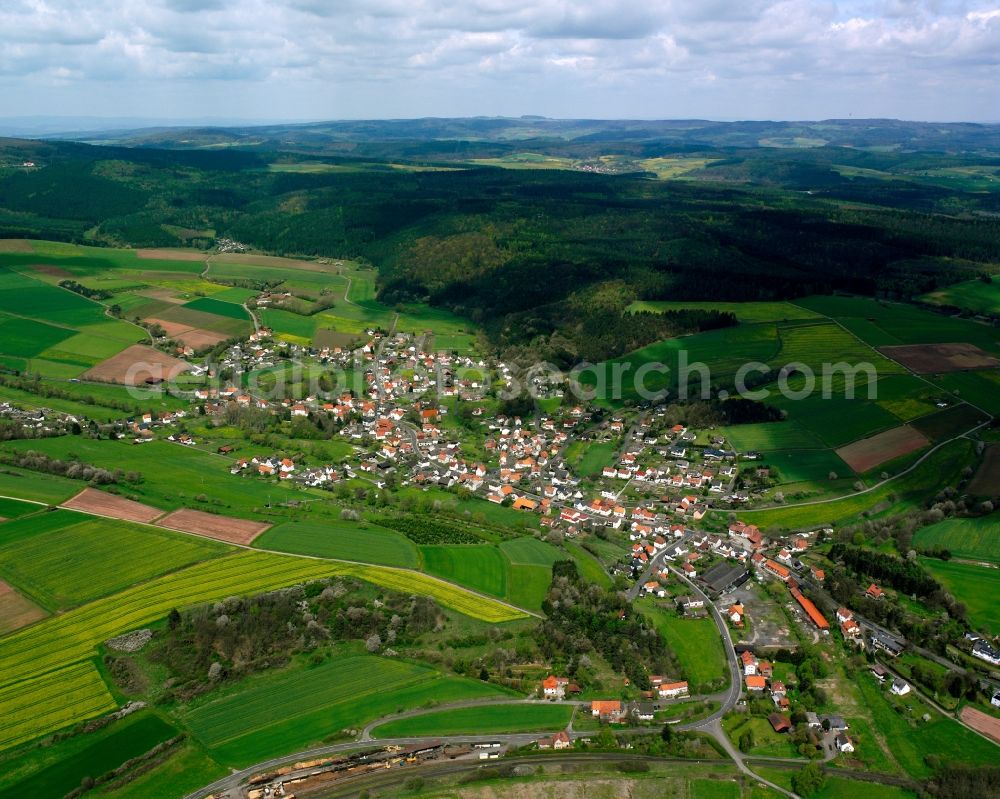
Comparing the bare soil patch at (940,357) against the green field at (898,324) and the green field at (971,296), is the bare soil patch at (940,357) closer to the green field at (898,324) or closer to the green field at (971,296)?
the green field at (898,324)

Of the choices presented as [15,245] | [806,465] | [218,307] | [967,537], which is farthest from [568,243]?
[15,245]

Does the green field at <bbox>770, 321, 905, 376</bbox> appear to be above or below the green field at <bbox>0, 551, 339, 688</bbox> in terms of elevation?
above

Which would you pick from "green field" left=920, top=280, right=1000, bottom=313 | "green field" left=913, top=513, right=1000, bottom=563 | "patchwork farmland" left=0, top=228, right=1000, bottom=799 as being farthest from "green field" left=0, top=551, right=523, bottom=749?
"green field" left=920, top=280, right=1000, bottom=313

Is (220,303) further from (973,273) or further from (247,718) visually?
(973,273)

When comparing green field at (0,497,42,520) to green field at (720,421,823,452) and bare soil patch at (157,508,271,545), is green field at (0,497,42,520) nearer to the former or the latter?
bare soil patch at (157,508,271,545)

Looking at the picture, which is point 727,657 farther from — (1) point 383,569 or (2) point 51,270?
(2) point 51,270

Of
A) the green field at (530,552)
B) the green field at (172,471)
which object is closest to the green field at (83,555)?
the green field at (172,471)

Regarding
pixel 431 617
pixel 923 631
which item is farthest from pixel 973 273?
pixel 431 617

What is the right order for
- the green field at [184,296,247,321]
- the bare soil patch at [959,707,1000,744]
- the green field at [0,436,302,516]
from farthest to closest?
the green field at [184,296,247,321] < the green field at [0,436,302,516] < the bare soil patch at [959,707,1000,744]
